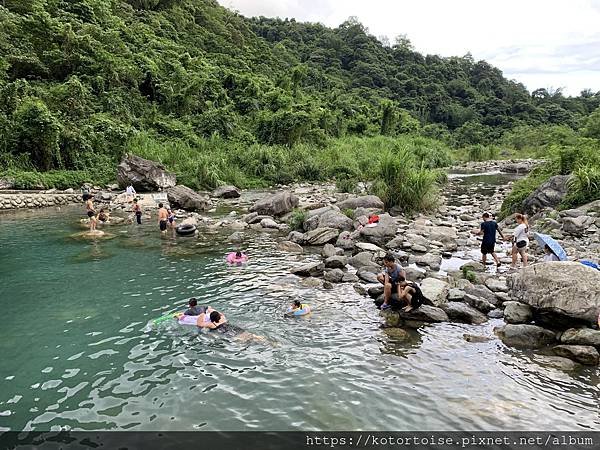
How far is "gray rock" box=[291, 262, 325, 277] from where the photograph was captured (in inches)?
558

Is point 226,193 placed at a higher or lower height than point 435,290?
higher

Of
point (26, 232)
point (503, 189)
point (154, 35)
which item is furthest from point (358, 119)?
point (26, 232)

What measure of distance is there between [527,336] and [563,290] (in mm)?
1171

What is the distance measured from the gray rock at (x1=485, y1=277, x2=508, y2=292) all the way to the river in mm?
2191

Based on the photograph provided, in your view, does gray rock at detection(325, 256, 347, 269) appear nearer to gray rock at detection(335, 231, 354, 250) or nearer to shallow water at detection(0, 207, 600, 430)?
shallow water at detection(0, 207, 600, 430)

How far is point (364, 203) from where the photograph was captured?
23.4m

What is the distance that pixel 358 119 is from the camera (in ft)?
245

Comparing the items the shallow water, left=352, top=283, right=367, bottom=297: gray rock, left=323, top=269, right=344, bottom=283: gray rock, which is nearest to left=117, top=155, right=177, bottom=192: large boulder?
the shallow water

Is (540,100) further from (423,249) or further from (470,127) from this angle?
(423,249)

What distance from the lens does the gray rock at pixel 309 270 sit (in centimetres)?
1416

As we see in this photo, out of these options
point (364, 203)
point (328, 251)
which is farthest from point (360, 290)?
point (364, 203)

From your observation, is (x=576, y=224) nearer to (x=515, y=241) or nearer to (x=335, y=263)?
(x=515, y=241)

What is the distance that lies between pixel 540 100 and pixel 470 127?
1627 inches

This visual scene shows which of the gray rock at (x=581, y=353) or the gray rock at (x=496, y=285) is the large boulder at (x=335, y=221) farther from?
the gray rock at (x=581, y=353)
